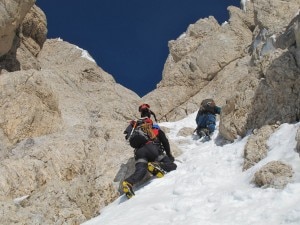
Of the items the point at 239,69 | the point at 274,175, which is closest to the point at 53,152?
the point at 274,175

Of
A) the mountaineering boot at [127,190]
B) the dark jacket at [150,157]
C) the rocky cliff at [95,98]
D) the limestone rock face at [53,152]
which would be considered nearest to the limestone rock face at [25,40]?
the rocky cliff at [95,98]

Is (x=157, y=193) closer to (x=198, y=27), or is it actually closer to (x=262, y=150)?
(x=262, y=150)

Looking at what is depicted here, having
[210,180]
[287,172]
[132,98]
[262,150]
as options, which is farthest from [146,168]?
[132,98]

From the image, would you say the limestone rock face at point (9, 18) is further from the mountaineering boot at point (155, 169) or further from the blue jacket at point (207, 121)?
the mountaineering boot at point (155, 169)

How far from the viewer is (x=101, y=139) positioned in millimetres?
19750

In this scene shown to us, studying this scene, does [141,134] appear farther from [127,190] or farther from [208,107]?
[208,107]

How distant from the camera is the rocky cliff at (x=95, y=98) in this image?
627 inches

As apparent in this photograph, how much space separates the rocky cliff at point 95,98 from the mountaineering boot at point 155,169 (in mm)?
1427

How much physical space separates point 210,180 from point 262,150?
75.2 inches

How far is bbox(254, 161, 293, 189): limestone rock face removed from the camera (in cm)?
1173

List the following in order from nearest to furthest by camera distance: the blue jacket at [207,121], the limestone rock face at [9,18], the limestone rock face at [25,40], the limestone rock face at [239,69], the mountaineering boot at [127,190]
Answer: the mountaineering boot at [127,190] → the limestone rock face at [239,69] → the blue jacket at [207,121] → the limestone rock face at [9,18] → the limestone rock face at [25,40]

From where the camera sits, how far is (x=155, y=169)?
1609cm

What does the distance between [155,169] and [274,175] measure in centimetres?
504

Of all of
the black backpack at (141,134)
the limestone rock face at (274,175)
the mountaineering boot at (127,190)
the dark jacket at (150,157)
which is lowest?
the limestone rock face at (274,175)
